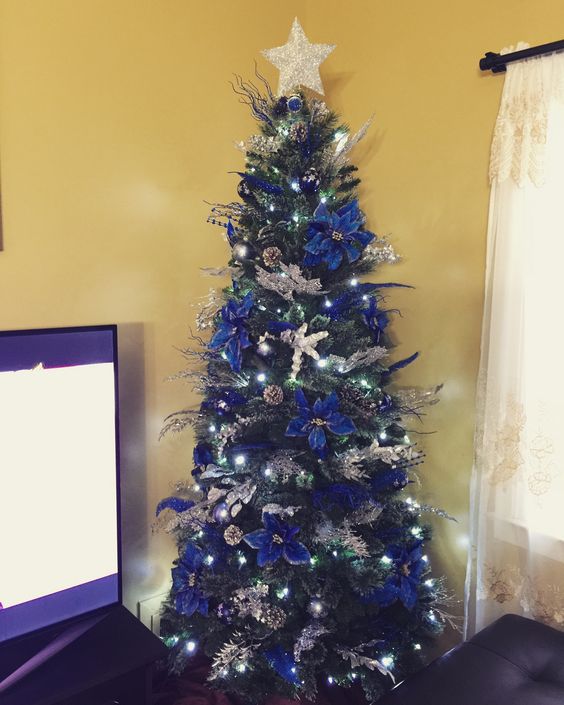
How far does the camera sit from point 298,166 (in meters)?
1.54

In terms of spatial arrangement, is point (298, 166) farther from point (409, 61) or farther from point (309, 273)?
point (409, 61)

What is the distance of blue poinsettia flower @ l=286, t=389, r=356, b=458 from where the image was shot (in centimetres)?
141

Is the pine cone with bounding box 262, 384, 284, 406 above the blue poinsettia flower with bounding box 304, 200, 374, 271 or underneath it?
underneath

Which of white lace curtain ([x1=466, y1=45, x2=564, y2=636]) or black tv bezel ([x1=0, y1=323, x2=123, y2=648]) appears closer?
black tv bezel ([x1=0, y1=323, x2=123, y2=648])

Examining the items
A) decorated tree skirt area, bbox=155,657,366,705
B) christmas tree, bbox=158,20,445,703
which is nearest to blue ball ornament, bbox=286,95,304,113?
christmas tree, bbox=158,20,445,703

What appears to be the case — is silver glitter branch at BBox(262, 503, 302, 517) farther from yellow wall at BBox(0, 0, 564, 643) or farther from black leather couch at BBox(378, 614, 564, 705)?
yellow wall at BBox(0, 0, 564, 643)

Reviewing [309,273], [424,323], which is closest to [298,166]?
[309,273]

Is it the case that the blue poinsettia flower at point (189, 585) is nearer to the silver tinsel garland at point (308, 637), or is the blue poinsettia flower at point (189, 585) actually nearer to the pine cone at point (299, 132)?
the silver tinsel garland at point (308, 637)

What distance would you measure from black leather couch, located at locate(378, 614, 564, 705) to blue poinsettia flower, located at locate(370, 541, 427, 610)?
0.57 ft

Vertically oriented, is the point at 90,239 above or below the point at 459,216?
below

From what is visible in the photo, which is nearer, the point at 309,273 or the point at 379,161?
the point at 309,273

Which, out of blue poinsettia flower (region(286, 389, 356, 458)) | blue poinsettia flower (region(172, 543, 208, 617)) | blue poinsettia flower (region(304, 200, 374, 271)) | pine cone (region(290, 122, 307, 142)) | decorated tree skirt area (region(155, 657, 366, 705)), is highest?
pine cone (region(290, 122, 307, 142))

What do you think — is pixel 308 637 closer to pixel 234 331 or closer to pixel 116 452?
pixel 116 452

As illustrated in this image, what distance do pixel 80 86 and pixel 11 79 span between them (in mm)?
200
